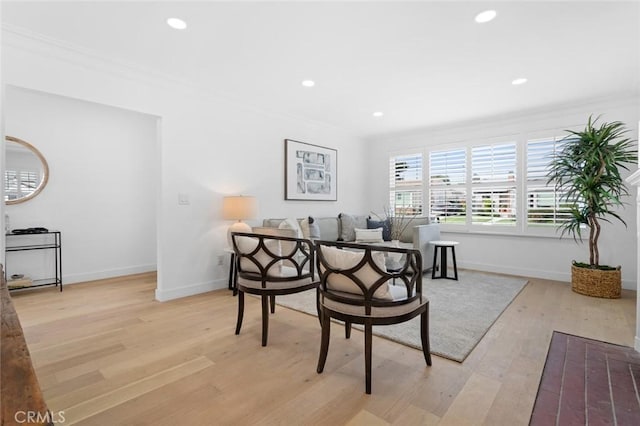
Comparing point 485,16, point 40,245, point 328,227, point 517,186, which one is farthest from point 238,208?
point 517,186

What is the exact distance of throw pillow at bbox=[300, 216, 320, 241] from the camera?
4.54m

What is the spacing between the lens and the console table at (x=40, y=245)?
3762mm

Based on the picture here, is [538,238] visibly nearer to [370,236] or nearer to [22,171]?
[370,236]

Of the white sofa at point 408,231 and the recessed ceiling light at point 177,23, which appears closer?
the recessed ceiling light at point 177,23

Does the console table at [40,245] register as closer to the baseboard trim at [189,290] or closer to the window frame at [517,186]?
the baseboard trim at [189,290]

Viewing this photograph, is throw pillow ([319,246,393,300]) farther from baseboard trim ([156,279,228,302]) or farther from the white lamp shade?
baseboard trim ([156,279,228,302])

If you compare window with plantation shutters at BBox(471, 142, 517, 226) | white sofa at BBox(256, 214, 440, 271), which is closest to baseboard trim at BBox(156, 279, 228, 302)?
white sofa at BBox(256, 214, 440, 271)

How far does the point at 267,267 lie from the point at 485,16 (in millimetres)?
2542

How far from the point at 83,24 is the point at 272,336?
9.72ft

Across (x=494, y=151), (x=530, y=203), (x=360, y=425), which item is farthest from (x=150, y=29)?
(x=530, y=203)

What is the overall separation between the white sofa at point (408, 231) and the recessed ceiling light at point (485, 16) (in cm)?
271

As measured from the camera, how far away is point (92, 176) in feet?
14.5

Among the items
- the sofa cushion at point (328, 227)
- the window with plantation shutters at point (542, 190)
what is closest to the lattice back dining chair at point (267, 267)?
the sofa cushion at point (328, 227)

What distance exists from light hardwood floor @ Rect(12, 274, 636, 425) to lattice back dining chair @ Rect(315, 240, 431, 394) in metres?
0.25
